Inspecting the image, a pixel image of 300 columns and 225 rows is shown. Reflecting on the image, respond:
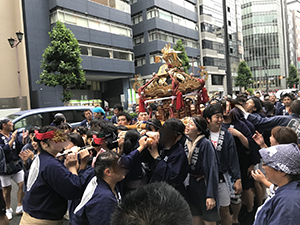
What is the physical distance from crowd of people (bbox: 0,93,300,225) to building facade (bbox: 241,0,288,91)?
6312 centimetres

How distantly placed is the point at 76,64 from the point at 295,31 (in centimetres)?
8794

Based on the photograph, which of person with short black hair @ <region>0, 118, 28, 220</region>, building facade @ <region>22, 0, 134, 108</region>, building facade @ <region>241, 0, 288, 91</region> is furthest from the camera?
building facade @ <region>241, 0, 288, 91</region>

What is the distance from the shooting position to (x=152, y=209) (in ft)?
3.03

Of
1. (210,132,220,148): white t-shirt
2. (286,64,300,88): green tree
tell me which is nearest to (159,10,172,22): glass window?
(210,132,220,148): white t-shirt

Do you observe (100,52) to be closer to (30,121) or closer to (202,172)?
(30,121)

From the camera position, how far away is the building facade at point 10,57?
20.6m

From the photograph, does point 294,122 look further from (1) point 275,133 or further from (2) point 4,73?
(2) point 4,73

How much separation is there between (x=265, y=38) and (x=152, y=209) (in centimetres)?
7059

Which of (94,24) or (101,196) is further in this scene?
(94,24)

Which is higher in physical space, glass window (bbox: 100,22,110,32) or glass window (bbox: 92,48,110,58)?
glass window (bbox: 100,22,110,32)

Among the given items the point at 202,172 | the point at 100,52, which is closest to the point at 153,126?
the point at 202,172

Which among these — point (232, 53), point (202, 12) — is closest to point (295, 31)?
point (232, 53)

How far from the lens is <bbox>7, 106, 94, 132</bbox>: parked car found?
Result: 930cm

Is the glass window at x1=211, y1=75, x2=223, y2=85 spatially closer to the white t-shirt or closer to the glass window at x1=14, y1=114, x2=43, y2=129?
the glass window at x1=14, y1=114, x2=43, y2=129
